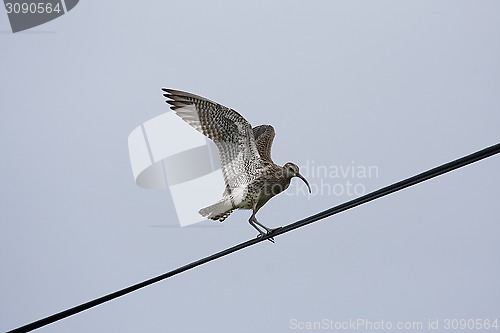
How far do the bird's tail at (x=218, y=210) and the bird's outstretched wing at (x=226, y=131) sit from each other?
0.41ft

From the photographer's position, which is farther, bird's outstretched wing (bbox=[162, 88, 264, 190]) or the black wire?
bird's outstretched wing (bbox=[162, 88, 264, 190])

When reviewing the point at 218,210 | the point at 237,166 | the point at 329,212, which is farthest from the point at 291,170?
the point at 329,212

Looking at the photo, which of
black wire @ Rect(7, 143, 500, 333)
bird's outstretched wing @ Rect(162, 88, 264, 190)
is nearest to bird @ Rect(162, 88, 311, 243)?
bird's outstretched wing @ Rect(162, 88, 264, 190)

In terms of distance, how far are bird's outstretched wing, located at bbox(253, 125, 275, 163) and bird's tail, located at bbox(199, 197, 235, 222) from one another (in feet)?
1.46

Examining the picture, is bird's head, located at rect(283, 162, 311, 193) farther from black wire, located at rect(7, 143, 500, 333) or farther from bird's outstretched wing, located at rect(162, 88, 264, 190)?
black wire, located at rect(7, 143, 500, 333)

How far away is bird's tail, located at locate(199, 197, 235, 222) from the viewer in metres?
5.71

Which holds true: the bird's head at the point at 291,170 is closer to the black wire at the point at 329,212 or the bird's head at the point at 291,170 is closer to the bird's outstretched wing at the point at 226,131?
the bird's outstretched wing at the point at 226,131

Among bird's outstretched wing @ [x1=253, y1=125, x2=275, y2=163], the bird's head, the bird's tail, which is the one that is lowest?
the bird's tail

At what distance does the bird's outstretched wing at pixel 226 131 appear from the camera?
5340 millimetres

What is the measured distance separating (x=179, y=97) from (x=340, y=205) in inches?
94.6

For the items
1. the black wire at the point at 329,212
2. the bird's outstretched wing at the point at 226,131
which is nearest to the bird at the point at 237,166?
the bird's outstretched wing at the point at 226,131

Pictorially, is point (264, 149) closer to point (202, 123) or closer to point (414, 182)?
point (202, 123)

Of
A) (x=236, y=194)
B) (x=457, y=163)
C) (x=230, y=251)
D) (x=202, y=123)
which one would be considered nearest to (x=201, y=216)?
(x=236, y=194)

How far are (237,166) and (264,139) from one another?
0.57m
